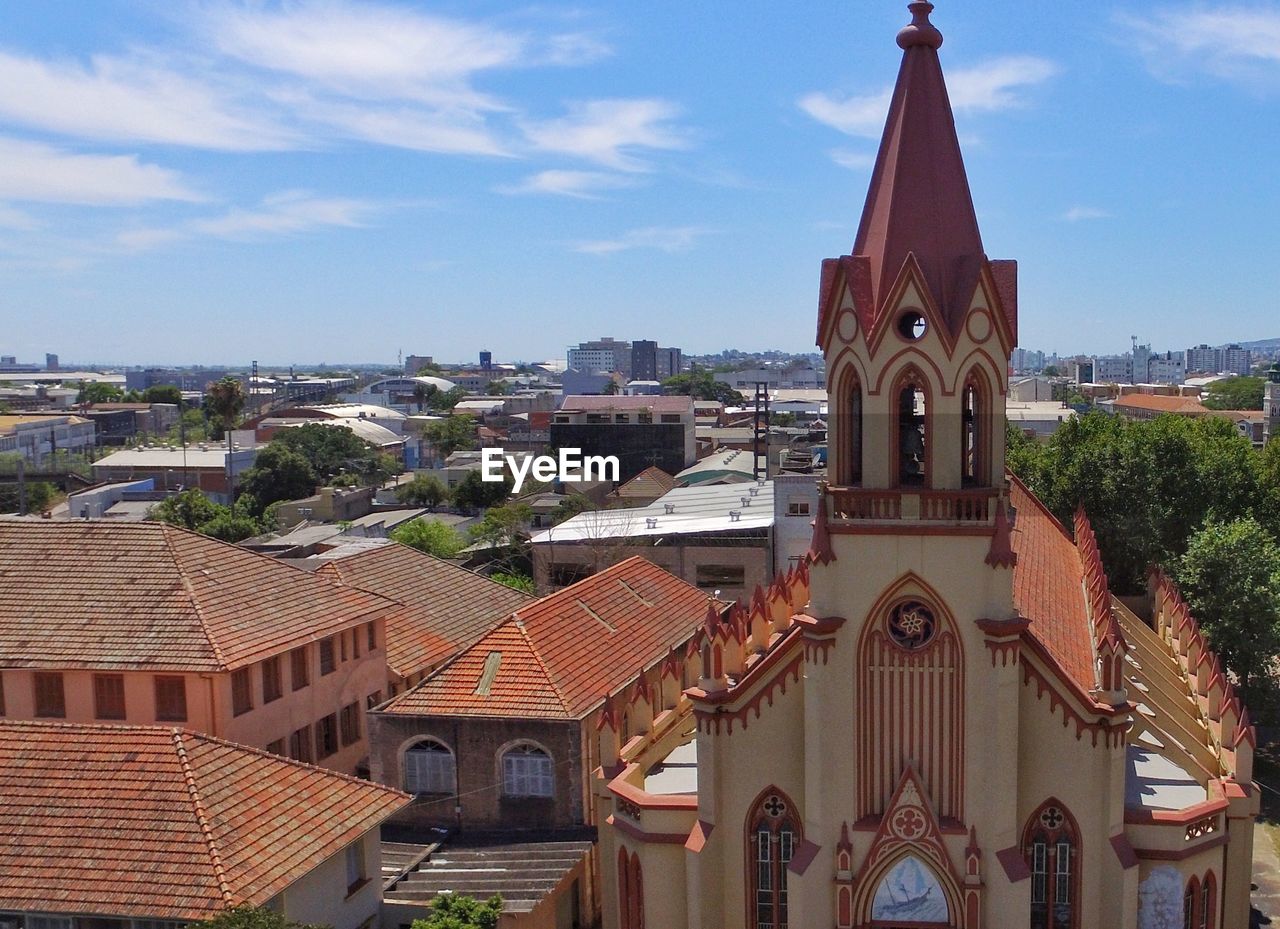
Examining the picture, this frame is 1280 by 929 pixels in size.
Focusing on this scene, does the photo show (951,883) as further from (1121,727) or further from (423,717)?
(423,717)

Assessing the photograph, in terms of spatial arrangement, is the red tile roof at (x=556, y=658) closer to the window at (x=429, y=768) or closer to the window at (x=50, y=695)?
the window at (x=429, y=768)

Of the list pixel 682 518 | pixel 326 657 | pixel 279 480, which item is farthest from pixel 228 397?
pixel 326 657

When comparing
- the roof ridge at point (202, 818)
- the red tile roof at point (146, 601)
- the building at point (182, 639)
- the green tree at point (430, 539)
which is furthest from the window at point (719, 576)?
the roof ridge at point (202, 818)

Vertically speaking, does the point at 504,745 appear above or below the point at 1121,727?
below

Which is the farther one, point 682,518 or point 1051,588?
point 682,518

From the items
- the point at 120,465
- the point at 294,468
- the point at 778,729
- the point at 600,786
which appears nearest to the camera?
the point at 778,729

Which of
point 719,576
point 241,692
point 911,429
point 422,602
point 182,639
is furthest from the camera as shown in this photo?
point 719,576

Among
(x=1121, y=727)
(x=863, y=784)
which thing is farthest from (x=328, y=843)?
(x=1121, y=727)

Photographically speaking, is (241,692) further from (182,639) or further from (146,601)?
(146,601)
